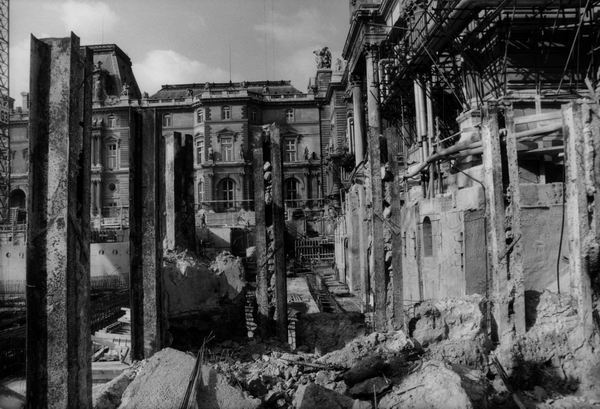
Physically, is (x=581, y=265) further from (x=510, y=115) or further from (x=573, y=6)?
(x=573, y=6)

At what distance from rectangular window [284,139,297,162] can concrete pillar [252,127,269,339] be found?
127ft

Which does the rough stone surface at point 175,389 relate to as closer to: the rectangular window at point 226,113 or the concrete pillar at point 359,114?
the concrete pillar at point 359,114

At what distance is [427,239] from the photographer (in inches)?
449

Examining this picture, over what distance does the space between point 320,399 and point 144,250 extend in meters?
4.15

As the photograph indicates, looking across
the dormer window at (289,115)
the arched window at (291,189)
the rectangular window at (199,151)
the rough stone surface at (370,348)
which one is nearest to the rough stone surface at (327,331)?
the rough stone surface at (370,348)

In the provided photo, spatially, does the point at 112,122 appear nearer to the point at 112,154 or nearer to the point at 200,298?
the point at 112,154

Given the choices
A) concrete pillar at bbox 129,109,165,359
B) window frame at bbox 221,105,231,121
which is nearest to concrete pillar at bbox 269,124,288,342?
concrete pillar at bbox 129,109,165,359

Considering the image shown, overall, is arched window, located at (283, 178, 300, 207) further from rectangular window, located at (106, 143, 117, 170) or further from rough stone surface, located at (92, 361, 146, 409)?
rough stone surface, located at (92, 361, 146, 409)

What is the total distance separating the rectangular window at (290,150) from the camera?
1895 inches

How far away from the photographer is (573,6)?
40.6ft

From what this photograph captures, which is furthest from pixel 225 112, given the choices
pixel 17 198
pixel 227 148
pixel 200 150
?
pixel 17 198

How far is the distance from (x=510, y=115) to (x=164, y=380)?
640 centimetres

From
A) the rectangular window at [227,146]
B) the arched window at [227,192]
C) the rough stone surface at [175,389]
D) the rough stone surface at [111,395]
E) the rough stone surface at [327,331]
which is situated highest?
the rectangular window at [227,146]

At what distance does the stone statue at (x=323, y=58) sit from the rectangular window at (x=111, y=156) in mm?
23223
